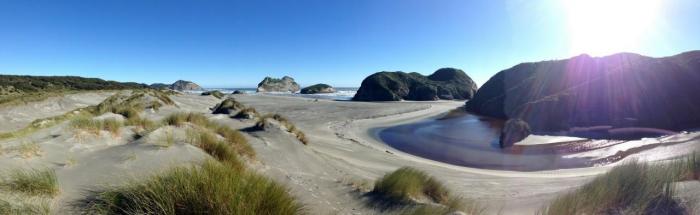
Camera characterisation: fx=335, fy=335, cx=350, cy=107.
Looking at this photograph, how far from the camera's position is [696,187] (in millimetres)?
4285

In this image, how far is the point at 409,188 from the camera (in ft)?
Answer: 18.8

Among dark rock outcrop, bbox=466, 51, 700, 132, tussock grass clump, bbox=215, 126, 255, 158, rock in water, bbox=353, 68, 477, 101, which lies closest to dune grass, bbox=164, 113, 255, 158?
tussock grass clump, bbox=215, 126, 255, 158

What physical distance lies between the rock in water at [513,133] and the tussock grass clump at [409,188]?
13.4 metres

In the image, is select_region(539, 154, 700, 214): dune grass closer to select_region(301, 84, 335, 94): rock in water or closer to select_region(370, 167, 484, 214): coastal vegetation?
select_region(370, 167, 484, 214): coastal vegetation

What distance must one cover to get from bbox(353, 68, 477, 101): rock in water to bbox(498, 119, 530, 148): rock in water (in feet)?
140

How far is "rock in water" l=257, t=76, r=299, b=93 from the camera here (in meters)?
110

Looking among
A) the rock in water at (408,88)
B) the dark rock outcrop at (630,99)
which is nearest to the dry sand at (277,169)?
the dark rock outcrop at (630,99)

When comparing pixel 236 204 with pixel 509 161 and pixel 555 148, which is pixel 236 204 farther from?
pixel 555 148

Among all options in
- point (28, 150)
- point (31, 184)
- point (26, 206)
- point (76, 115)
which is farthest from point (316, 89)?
point (26, 206)

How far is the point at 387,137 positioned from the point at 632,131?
13923mm

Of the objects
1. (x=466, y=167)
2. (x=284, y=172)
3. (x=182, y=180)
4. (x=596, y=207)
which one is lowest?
(x=466, y=167)

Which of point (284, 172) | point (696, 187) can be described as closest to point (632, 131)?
point (696, 187)

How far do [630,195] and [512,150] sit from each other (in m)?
13.5

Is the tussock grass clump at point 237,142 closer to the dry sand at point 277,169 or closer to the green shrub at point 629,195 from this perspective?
the dry sand at point 277,169
